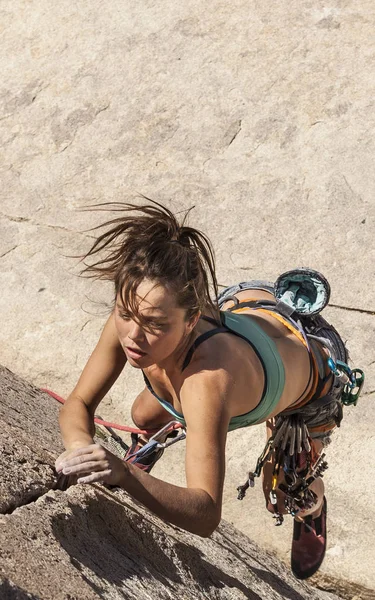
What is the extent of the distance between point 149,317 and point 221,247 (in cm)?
253

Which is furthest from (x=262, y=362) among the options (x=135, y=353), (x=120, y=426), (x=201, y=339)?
(x=120, y=426)

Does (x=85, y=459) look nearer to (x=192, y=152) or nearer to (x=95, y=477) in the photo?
(x=95, y=477)

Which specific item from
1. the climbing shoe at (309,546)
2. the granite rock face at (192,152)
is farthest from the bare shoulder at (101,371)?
the granite rock face at (192,152)

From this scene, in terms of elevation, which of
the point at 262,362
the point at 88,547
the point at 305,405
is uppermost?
the point at 262,362

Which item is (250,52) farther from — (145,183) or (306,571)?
(306,571)

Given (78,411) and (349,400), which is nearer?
(78,411)

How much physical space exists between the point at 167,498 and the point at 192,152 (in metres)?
3.18

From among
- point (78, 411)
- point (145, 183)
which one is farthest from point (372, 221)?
point (78, 411)

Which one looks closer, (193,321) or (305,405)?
(193,321)

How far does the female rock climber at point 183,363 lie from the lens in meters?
1.82

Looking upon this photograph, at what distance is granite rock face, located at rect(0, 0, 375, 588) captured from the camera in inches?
163

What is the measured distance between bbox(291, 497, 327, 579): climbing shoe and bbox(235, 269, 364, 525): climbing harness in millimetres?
244

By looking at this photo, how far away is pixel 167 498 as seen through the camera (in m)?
1.80

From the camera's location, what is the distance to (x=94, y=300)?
14.0ft
